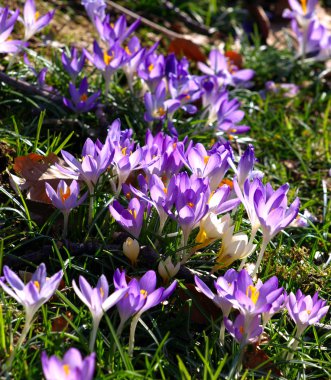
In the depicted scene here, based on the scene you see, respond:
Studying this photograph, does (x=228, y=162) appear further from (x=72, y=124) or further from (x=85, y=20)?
(x=85, y=20)

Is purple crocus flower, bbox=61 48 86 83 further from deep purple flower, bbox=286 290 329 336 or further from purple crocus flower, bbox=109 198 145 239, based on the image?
deep purple flower, bbox=286 290 329 336

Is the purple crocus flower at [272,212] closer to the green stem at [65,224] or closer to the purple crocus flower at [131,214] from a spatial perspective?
the purple crocus flower at [131,214]

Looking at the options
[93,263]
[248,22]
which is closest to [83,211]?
[93,263]

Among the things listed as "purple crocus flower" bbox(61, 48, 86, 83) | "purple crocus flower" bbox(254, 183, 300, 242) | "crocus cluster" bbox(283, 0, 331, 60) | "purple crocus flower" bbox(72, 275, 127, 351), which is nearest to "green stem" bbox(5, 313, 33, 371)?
"purple crocus flower" bbox(72, 275, 127, 351)

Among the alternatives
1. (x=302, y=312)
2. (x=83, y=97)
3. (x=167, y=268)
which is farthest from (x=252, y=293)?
(x=83, y=97)

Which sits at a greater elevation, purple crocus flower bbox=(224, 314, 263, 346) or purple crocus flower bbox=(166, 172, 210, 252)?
purple crocus flower bbox=(166, 172, 210, 252)
